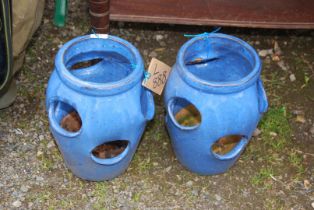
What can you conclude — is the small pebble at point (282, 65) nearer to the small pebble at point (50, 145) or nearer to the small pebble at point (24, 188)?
the small pebble at point (50, 145)

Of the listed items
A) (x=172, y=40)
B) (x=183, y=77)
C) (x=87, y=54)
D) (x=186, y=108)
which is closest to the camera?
(x=183, y=77)

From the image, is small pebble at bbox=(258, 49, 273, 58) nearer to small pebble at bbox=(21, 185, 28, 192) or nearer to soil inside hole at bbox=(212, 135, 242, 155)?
soil inside hole at bbox=(212, 135, 242, 155)

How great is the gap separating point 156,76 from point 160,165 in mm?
461

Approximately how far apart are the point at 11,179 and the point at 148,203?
580 mm

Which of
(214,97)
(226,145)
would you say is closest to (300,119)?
(226,145)

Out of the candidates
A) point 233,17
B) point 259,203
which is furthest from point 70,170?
point 233,17

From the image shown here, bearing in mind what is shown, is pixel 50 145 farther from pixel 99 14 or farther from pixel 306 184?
pixel 306 184

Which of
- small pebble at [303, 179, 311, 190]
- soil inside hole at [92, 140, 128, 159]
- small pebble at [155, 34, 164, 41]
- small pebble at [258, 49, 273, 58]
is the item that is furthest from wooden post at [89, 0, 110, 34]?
small pebble at [303, 179, 311, 190]

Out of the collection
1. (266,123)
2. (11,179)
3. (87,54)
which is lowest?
(11,179)

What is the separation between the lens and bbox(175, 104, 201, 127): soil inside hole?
7.68ft

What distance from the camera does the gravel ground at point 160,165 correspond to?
218 cm

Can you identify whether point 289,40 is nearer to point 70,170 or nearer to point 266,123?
point 266,123

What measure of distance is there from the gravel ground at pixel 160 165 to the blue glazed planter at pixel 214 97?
11 cm

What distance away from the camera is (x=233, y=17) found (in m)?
2.47
